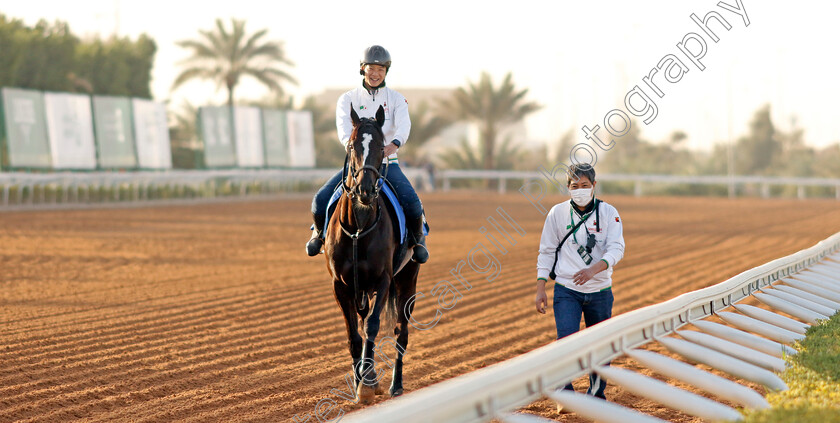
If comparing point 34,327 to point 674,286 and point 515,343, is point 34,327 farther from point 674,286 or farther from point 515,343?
point 674,286

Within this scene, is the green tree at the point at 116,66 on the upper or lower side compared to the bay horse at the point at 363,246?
upper

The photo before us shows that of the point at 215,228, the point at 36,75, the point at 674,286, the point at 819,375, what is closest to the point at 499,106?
the point at 36,75

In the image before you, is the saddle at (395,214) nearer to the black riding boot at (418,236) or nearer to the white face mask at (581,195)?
the black riding boot at (418,236)

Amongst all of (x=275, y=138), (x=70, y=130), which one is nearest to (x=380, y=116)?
(x=70, y=130)

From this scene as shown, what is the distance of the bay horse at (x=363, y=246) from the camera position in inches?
246

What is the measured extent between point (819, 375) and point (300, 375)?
4.00 m

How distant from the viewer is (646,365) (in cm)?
472

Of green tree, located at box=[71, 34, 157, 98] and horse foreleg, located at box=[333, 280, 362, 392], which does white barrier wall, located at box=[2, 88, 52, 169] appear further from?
horse foreleg, located at box=[333, 280, 362, 392]

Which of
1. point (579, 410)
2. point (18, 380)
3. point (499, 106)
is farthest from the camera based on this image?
point (499, 106)

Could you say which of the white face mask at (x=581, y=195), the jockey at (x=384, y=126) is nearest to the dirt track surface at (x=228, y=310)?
the jockey at (x=384, y=126)

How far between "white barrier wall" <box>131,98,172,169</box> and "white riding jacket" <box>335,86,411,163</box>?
2914 cm

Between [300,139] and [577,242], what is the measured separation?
125ft

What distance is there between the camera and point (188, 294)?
39.5 feet

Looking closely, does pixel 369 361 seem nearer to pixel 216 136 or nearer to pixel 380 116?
pixel 380 116
